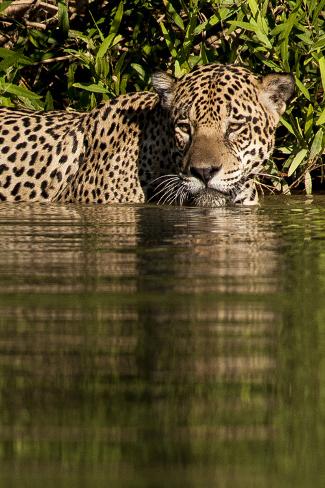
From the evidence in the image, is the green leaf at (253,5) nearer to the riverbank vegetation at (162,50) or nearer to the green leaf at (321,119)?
the riverbank vegetation at (162,50)

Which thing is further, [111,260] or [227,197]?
[227,197]

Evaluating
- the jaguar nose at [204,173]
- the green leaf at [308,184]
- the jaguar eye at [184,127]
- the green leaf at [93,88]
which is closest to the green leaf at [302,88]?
the green leaf at [308,184]

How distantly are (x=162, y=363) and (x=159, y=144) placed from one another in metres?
6.40

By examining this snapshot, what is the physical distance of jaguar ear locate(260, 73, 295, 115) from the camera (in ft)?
35.3

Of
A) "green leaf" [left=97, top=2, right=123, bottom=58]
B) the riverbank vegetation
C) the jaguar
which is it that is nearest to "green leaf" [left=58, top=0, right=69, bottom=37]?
the riverbank vegetation

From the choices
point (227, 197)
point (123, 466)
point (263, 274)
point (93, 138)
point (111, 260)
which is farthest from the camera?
point (93, 138)

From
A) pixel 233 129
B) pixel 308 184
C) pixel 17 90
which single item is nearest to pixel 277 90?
pixel 233 129

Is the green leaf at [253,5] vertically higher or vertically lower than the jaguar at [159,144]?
higher

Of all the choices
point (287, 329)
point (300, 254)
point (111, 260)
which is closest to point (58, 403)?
point (287, 329)

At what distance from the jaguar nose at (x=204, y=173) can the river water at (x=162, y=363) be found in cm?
210

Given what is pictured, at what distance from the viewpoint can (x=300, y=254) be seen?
23.8ft

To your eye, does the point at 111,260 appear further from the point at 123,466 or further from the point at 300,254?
the point at 123,466

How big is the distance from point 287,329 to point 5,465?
1805mm

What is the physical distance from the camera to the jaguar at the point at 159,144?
1018cm
